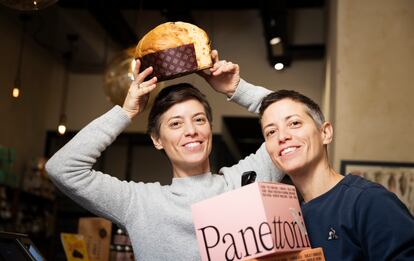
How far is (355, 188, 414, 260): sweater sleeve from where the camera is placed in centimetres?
119

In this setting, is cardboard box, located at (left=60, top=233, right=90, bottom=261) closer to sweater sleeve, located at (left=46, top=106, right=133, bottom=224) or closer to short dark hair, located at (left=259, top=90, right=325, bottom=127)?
sweater sleeve, located at (left=46, top=106, right=133, bottom=224)

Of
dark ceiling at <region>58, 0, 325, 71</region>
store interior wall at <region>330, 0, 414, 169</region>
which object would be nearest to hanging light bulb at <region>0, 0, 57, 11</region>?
store interior wall at <region>330, 0, 414, 169</region>

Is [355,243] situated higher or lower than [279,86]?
lower

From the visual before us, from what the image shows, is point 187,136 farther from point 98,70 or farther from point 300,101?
point 98,70

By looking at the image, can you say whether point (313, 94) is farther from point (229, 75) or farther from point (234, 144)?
point (229, 75)

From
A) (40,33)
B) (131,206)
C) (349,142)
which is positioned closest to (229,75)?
(131,206)

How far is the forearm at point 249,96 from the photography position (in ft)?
6.21

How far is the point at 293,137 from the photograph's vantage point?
4.75 feet

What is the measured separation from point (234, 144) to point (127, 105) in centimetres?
691

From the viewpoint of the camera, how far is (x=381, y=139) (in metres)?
3.46

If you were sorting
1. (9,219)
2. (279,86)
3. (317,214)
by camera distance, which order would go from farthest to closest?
1. (279,86)
2. (9,219)
3. (317,214)

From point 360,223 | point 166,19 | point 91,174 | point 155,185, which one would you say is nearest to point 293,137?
point 360,223

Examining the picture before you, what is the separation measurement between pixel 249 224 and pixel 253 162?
27.5 inches

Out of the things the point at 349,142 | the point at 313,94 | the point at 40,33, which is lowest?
the point at 349,142
